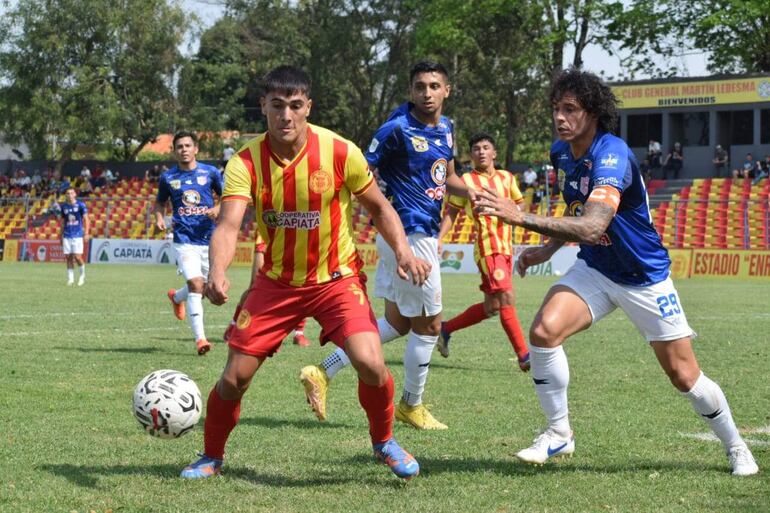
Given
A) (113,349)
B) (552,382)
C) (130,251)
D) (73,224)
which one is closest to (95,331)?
(113,349)

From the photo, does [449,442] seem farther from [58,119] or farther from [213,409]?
[58,119]

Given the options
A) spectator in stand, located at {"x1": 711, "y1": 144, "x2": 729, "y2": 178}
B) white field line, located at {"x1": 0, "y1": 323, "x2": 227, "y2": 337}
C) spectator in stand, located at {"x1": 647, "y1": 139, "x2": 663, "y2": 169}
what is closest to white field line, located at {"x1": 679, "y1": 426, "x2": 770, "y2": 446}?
white field line, located at {"x1": 0, "y1": 323, "x2": 227, "y2": 337}

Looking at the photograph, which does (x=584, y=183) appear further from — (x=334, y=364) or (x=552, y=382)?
(x=334, y=364)

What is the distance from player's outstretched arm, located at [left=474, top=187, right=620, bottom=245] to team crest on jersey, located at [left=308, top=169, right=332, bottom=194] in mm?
810

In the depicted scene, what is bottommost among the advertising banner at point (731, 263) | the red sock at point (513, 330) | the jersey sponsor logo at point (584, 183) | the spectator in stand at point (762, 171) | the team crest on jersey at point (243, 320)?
the advertising banner at point (731, 263)

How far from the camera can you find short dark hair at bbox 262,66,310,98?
572 centimetres

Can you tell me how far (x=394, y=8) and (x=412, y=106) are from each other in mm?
44242

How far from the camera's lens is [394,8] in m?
51.2

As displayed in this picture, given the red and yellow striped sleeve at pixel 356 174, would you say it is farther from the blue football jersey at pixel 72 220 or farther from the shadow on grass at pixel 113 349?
the blue football jersey at pixel 72 220

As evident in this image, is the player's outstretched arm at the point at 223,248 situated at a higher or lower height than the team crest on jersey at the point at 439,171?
lower

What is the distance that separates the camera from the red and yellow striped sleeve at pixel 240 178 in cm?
571

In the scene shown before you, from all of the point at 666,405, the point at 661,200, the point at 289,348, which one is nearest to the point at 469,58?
the point at 661,200

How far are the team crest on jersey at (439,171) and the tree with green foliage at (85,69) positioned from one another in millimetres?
50245

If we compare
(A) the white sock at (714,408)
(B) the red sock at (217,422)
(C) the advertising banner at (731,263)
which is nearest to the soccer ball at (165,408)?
(B) the red sock at (217,422)
